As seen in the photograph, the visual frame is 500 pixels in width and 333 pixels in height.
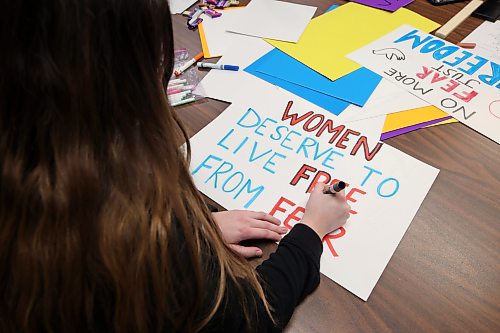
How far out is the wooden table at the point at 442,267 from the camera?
54cm

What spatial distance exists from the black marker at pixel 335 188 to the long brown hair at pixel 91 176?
252mm

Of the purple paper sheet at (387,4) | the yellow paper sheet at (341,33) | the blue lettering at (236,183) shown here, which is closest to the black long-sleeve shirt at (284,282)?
the blue lettering at (236,183)

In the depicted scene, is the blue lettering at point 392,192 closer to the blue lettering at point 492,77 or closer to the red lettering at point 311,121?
the red lettering at point 311,121

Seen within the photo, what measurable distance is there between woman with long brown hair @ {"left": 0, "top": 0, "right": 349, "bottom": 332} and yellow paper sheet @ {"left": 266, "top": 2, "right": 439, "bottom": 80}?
0.48 meters

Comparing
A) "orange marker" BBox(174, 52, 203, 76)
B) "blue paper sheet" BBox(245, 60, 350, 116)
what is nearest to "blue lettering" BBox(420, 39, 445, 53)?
"blue paper sheet" BBox(245, 60, 350, 116)

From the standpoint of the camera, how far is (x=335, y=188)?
0.65 meters

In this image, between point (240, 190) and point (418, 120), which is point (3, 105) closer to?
point (240, 190)

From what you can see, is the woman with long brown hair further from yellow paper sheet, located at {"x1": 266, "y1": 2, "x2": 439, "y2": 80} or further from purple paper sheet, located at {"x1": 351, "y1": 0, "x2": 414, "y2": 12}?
purple paper sheet, located at {"x1": 351, "y1": 0, "x2": 414, "y2": 12}

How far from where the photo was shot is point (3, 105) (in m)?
0.38

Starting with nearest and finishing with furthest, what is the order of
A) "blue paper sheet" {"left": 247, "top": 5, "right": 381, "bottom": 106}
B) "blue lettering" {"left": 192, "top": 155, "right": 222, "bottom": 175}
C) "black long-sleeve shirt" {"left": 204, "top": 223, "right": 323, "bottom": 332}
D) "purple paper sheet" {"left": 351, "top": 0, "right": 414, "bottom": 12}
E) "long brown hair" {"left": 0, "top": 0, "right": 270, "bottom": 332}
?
"long brown hair" {"left": 0, "top": 0, "right": 270, "bottom": 332} → "black long-sleeve shirt" {"left": 204, "top": 223, "right": 323, "bottom": 332} → "blue lettering" {"left": 192, "top": 155, "right": 222, "bottom": 175} → "blue paper sheet" {"left": 247, "top": 5, "right": 381, "bottom": 106} → "purple paper sheet" {"left": 351, "top": 0, "right": 414, "bottom": 12}

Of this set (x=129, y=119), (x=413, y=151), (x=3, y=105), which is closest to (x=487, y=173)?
(x=413, y=151)

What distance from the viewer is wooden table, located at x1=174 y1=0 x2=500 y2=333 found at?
54 cm

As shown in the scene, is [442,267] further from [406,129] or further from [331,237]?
[406,129]

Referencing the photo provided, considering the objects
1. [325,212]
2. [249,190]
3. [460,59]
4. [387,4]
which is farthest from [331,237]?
[387,4]
